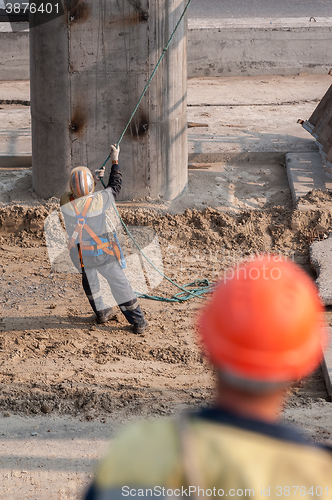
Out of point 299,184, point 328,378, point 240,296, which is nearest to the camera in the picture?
point 240,296

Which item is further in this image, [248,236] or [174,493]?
[248,236]

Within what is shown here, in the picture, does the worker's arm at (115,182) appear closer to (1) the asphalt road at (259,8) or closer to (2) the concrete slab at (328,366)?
(2) the concrete slab at (328,366)

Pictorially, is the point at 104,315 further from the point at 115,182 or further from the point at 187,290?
the point at 115,182

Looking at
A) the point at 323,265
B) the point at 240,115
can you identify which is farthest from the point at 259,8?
the point at 323,265

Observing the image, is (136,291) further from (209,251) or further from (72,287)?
(209,251)

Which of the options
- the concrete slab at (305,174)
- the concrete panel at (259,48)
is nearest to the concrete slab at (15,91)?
the concrete panel at (259,48)

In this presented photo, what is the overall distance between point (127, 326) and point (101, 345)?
1.77ft

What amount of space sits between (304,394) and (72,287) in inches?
133

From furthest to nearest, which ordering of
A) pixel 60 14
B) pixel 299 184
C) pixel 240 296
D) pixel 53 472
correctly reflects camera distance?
pixel 299 184 → pixel 60 14 → pixel 53 472 → pixel 240 296

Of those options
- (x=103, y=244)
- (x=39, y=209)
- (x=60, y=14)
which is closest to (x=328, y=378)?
(x=103, y=244)

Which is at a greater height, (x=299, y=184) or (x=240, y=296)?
(x=240, y=296)

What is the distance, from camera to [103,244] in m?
5.84

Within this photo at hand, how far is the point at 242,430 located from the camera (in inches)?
57.4

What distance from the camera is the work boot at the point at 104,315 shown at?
21.1 ft
